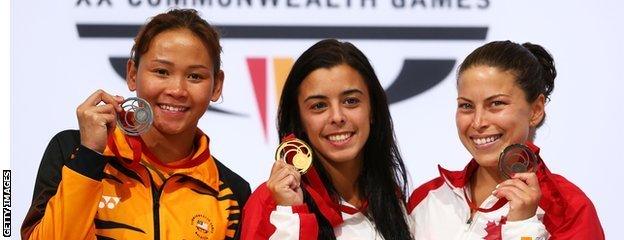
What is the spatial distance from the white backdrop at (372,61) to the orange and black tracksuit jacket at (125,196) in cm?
101

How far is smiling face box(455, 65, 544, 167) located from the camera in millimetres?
2924

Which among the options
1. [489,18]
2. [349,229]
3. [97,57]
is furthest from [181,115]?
[489,18]

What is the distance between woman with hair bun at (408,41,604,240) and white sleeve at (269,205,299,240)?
1.34 ft

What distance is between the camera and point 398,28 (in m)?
4.12

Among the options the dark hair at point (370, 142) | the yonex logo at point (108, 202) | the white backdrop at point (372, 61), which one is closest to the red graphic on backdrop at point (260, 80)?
the white backdrop at point (372, 61)

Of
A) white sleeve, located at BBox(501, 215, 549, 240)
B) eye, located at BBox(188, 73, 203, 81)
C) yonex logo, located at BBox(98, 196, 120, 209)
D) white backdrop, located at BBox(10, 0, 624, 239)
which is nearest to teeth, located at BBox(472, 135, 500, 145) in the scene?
white sleeve, located at BBox(501, 215, 549, 240)

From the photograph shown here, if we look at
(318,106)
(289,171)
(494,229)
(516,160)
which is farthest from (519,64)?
(289,171)

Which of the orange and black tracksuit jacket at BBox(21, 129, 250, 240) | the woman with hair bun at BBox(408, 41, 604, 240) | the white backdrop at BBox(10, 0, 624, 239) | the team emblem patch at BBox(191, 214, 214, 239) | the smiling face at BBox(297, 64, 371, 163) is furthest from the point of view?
the white backdrop at BBox(10, 0, 624, 239)

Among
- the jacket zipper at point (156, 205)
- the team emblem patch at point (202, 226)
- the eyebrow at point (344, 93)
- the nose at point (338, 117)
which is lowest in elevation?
the team emblem patch at point (202, 226)

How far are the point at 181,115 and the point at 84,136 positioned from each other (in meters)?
0.33

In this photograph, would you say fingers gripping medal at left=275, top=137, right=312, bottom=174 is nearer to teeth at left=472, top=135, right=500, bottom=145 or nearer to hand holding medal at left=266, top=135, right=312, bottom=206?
hand holding medal at left=266, top=135, right=312, bottom=206

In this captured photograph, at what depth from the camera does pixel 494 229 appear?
9.58 ft

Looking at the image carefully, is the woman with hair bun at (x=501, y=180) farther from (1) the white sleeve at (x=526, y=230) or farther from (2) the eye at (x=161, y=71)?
(2) the eye at (x=161, y=71)

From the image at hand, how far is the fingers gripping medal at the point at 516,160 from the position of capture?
2832 millimetres
